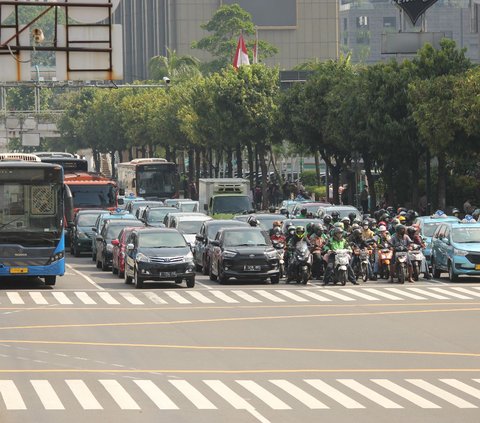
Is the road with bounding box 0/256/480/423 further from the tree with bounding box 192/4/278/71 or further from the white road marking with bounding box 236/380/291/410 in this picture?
the tree with bounding box 192/4/278/71

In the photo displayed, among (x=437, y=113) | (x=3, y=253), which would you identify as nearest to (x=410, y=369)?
(x=3, y=253)

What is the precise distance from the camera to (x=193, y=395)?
2047 centimetres

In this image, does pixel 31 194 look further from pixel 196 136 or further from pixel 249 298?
pixel 196 136

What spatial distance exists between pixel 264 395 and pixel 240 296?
17.9 metres

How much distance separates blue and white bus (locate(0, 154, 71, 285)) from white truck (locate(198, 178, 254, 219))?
20.4m

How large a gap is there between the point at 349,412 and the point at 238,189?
4790cm

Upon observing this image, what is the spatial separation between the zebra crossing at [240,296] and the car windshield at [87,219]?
736 inches

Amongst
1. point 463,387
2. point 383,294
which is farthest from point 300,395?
point 383,294

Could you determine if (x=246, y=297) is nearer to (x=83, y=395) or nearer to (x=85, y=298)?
(x=85, y=298)

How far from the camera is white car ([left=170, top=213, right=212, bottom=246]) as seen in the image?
51500 millimetres

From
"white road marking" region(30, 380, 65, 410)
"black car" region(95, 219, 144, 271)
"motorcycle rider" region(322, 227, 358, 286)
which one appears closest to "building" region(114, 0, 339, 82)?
"black car" region(95, 219, 144, 271)

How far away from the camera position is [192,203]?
6550 cm

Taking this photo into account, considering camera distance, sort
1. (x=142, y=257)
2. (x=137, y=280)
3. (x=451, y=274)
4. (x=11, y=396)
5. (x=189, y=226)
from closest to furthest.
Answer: (x=11, y=396) < (x=142, y=257) < (x=137, y=280) < (x=451, y=274) < (x=189, y=226)

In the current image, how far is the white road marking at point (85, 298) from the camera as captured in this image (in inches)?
1451
